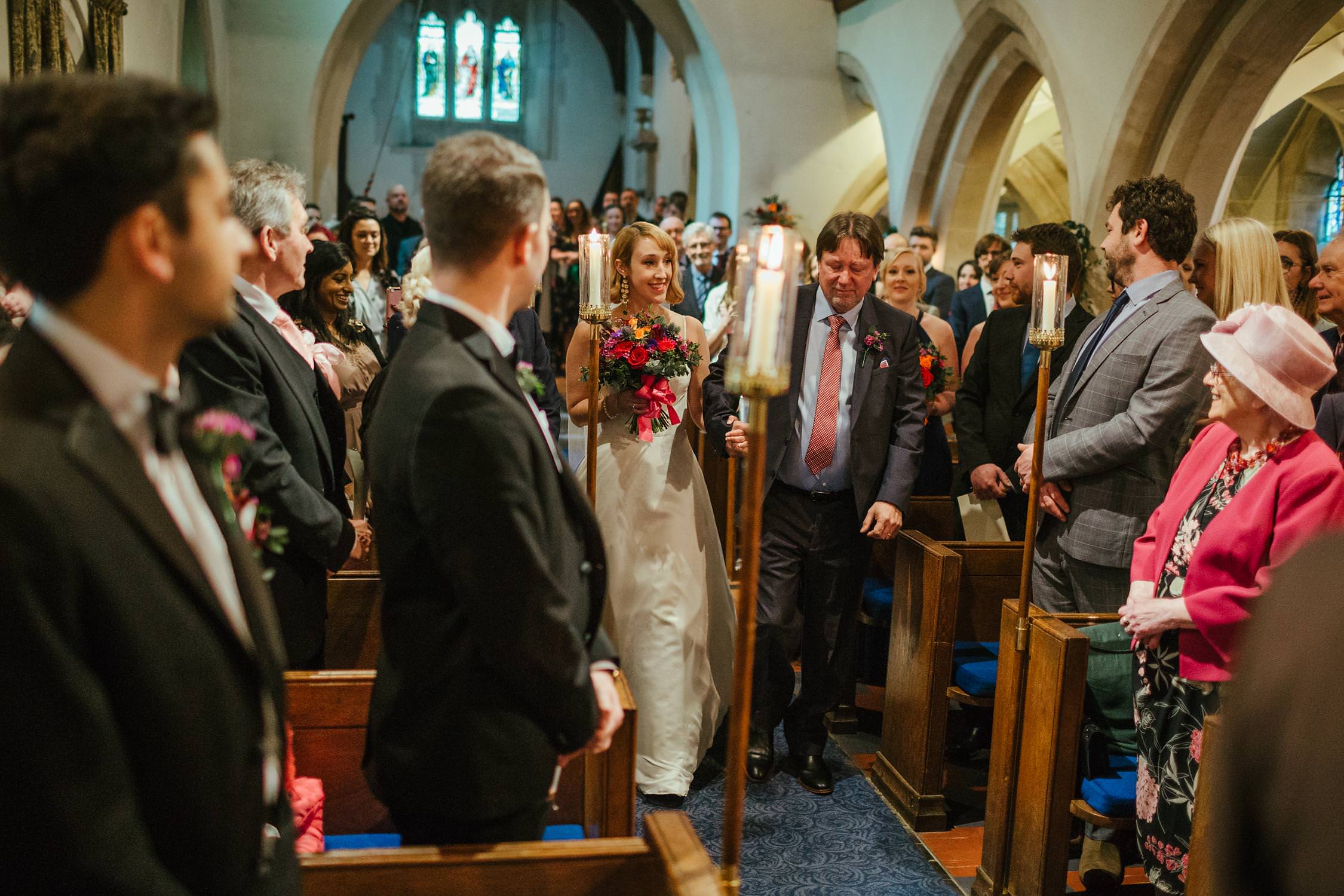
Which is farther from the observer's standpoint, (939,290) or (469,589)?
(939,290)

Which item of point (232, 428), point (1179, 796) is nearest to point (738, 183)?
point (1179, 796)

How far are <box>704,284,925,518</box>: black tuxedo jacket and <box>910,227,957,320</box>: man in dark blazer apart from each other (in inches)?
169

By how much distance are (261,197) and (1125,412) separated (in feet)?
7.74

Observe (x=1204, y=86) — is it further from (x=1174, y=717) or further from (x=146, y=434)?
(x=146, y=434)

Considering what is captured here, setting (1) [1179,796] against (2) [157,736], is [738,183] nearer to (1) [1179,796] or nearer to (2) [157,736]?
(1) [1179,796]

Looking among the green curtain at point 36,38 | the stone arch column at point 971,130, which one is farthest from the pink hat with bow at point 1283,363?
the stone arch column at point 971,130

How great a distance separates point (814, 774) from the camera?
354 cm

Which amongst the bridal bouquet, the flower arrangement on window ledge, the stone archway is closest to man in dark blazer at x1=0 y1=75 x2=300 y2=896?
the bridal bouquet

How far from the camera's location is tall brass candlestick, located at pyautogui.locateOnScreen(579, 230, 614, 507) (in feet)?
10.2

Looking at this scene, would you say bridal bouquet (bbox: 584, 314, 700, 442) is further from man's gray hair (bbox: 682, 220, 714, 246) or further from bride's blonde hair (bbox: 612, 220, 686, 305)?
man's gray hair (bbox: 682, 220, 714, 246)

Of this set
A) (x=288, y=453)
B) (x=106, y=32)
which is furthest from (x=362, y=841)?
(x=106, y=32)

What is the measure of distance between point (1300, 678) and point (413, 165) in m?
22.7

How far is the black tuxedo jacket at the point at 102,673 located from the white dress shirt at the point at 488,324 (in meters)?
0.57

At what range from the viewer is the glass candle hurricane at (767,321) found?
1485 millimetres
